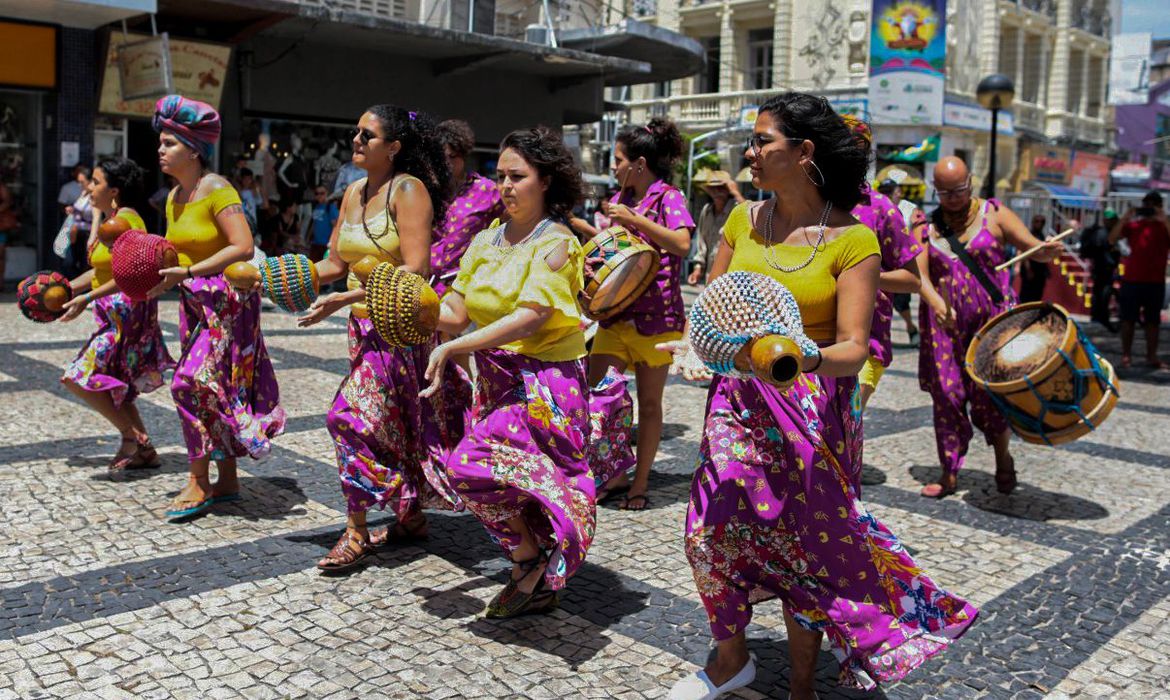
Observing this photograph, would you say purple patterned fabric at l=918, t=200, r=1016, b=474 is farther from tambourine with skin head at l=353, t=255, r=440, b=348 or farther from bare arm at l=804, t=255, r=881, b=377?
tambourine with skin head at l=353, t=255, r=440, b=348

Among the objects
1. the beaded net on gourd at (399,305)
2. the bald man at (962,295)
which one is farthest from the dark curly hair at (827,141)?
the bald man at (962,295)

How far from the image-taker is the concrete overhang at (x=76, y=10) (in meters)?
13.2

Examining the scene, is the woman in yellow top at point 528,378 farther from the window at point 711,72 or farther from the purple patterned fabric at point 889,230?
the window at point 711,72

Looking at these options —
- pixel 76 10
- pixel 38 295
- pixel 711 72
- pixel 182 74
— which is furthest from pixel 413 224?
pixel 711 72

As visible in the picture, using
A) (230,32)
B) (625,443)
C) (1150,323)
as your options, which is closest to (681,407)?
(625,443)

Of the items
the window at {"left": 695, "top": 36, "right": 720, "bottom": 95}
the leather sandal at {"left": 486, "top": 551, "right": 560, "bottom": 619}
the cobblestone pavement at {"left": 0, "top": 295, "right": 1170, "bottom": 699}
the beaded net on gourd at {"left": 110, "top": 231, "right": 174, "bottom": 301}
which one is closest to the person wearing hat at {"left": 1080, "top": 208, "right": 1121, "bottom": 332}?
the cobblestone pavement at {"left": 0, "top": 295, "right": 1170, "bottom": 699}

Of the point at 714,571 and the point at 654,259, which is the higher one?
the point at 654,259

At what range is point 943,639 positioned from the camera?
3008 mm

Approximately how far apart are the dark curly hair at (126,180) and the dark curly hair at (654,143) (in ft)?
8.54

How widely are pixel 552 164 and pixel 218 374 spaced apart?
1968 millimetres

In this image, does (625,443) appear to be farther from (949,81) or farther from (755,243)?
(949,81)

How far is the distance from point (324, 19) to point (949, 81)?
2510cm

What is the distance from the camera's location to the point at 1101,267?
1633 centimetres

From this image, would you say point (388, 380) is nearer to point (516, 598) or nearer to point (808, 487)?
point (516, 598)
